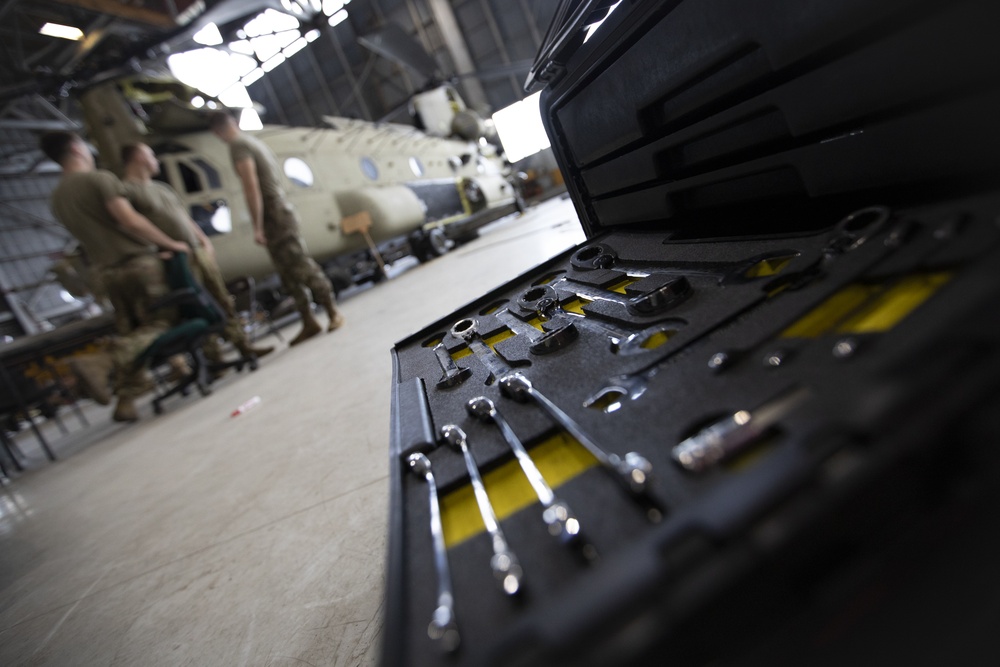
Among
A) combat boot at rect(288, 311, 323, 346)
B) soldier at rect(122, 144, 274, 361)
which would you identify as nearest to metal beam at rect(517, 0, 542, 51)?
soldier at rect(122, 144, 274, 361)

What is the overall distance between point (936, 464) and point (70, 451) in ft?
13.8

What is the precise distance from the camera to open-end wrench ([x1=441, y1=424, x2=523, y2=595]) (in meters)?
0.29

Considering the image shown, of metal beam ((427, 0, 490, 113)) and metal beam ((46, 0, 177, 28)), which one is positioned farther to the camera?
metal beam ((427, 0, 490, 113))

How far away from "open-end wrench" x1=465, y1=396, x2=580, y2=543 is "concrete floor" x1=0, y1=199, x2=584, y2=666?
31cm

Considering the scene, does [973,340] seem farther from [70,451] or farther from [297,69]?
[297,69]

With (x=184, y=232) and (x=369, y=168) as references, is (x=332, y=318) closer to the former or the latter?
(x=184, y=232)

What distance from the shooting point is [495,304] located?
1.08m

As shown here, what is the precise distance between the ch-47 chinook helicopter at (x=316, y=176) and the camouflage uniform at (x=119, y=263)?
125cm

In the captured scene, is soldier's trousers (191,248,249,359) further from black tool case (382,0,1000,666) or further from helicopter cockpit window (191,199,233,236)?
black tool case (382,0,1000,666)

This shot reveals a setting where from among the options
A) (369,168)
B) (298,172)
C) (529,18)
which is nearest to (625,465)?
(298,172)

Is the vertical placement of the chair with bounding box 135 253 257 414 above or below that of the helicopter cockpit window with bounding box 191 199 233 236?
below

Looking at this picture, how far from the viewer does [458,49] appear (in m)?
12.6

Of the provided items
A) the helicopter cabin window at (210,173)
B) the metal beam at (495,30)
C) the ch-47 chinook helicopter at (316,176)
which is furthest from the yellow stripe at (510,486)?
the metal beam at (495,30)

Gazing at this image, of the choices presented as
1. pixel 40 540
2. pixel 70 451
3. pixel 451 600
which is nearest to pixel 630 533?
pixel 451 600
